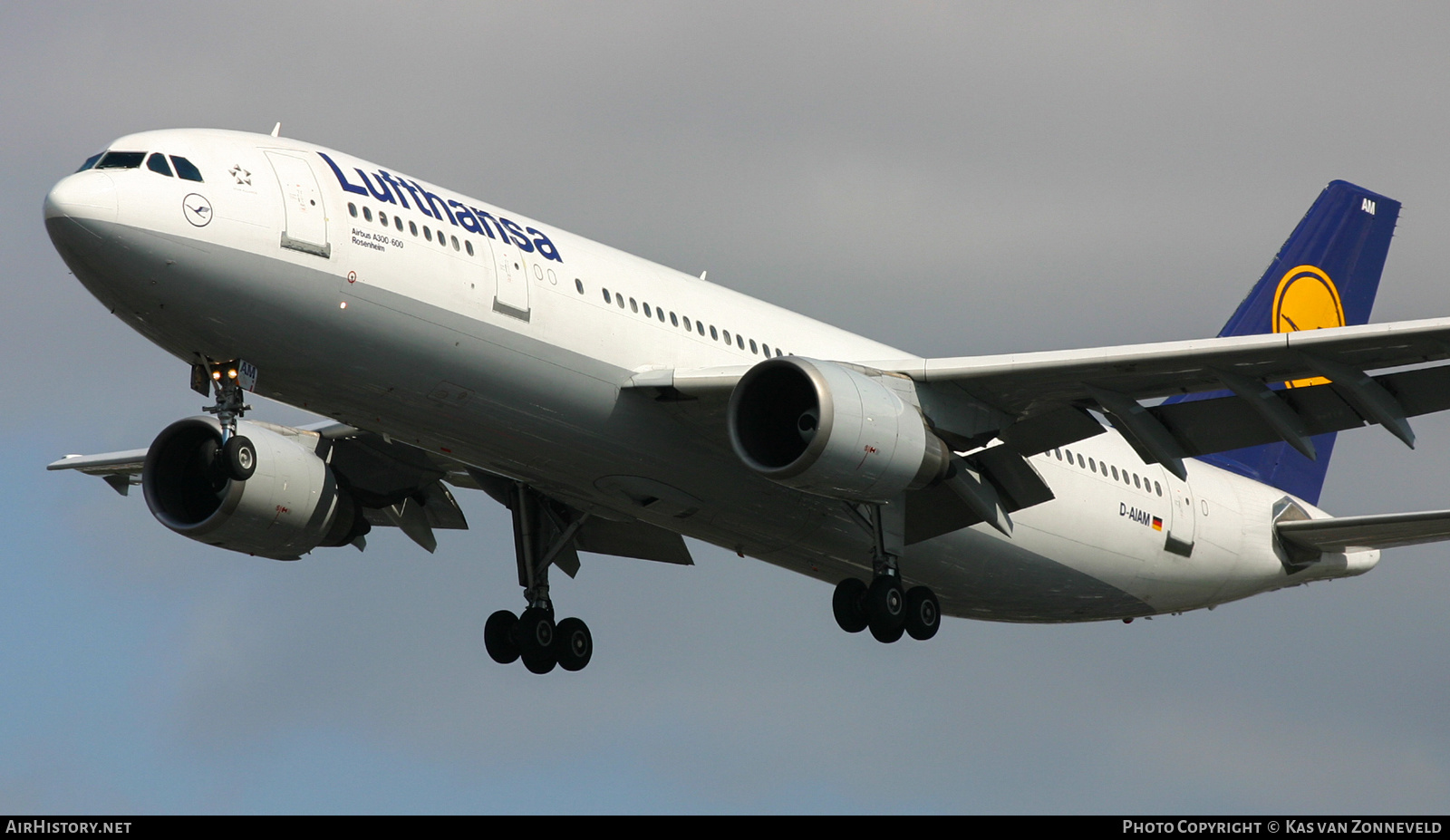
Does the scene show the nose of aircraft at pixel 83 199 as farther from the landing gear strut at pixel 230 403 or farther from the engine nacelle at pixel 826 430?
the engine nacelle at pixel 826 430

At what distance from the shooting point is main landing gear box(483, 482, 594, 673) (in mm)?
29625

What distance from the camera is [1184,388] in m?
25.1

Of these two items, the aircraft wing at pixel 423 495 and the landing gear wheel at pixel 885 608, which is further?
the aircraft wing at pixel 423 495

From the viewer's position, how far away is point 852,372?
971 inches

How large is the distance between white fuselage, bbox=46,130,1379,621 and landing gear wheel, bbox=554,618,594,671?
3517 millimetres

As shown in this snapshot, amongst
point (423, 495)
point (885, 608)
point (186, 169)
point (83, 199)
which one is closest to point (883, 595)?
point (885, 608)

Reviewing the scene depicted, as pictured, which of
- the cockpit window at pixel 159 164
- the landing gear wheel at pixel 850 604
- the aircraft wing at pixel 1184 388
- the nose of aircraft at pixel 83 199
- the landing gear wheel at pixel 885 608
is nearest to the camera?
the nose of aircraft at pixel 83 199

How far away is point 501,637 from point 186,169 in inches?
422

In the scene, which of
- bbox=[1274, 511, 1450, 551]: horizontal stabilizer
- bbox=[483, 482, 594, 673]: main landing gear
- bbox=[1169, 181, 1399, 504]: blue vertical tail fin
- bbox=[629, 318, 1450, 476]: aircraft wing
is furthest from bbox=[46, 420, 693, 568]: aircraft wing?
bbox=[1169, 181, 1399, 504]: blue vertical tail fin

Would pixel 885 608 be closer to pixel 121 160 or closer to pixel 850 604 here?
pixel 850 604

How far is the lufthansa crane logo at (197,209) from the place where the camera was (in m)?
21.7

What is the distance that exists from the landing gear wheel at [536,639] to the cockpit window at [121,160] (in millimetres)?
10857

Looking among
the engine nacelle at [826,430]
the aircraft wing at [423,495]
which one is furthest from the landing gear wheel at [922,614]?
the aircraft wing at [423,495]

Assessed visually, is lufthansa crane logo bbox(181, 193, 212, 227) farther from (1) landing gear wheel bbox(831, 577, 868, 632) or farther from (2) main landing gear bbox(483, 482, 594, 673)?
(1) landing gear wheel bbox(831, 577, 868, 632)
